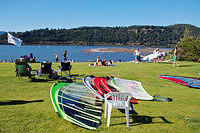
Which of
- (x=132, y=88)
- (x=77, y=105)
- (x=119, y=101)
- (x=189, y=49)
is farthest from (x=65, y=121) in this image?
(x=189, y=49)

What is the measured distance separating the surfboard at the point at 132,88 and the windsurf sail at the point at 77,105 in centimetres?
145

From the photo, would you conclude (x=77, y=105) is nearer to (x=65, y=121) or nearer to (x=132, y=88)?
(x=65, y=121)

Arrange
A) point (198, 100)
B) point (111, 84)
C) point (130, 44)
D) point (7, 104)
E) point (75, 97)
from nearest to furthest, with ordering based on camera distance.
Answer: point (7, 104), point (75, 97), point (198, 100), point (111, 84), point (130, 44)

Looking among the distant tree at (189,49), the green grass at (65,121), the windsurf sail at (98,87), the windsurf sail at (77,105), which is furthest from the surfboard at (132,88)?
the distant tree at (189,49)

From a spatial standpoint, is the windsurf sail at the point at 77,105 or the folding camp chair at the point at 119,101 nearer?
the folding camp chair at the point at 119,101

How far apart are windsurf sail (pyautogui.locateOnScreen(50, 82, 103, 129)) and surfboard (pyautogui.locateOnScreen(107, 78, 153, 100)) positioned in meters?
1.45

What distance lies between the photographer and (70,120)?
5117mm

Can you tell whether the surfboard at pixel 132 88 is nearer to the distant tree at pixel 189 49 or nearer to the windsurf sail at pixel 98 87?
the windsurf sail at pixel 98 87

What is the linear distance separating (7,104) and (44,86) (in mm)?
2803

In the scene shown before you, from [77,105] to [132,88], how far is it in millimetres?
3177

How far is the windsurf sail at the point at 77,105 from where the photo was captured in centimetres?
524

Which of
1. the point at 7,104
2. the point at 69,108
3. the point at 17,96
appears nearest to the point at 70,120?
the point at 69,108

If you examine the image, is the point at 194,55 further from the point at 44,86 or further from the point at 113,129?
the point at 113,129

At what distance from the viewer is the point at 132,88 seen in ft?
28.2
